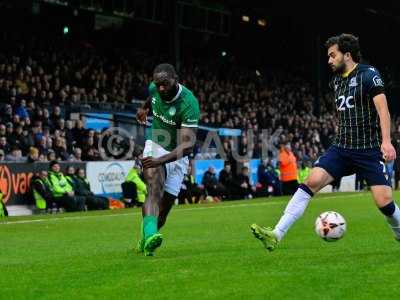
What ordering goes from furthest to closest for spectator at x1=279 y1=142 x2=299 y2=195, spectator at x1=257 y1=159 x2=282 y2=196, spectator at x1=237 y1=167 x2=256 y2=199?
spectator at x1=257 y1=159 x2=282 y2=196
spectator at x1=237 y1=167 x2=256 y2=199
spectator at x1=279 y1=142 x2=299 y2=195

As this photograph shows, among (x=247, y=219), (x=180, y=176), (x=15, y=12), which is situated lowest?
(x=247, y=219)

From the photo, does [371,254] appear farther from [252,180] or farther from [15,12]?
[15,12]

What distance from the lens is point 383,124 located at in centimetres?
887

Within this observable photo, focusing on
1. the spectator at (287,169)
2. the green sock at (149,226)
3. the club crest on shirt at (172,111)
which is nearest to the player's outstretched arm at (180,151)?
the club crest on shirt at (172,111)

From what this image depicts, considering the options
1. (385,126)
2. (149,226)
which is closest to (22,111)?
(149,226)

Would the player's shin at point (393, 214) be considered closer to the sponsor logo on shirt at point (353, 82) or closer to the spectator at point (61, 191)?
the sponsor logo on shirt at point (353, 82)

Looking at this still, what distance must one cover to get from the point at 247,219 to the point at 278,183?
15.0 meters

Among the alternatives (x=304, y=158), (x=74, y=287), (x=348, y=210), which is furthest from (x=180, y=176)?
(x=304, y=158)

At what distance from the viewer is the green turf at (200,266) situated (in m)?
6.90

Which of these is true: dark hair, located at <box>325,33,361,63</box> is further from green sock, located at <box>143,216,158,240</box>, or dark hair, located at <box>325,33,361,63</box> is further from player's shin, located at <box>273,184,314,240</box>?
green sock, located at <box>143,216,158,240</box>

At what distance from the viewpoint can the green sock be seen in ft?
30.9

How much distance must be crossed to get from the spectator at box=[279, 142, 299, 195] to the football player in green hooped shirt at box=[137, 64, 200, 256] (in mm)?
18290

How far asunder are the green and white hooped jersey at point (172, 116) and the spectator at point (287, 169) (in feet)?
60.5

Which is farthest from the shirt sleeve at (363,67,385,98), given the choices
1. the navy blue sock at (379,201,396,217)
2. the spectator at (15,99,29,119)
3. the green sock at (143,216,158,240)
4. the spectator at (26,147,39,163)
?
the spectator at (15,99,29,119)
